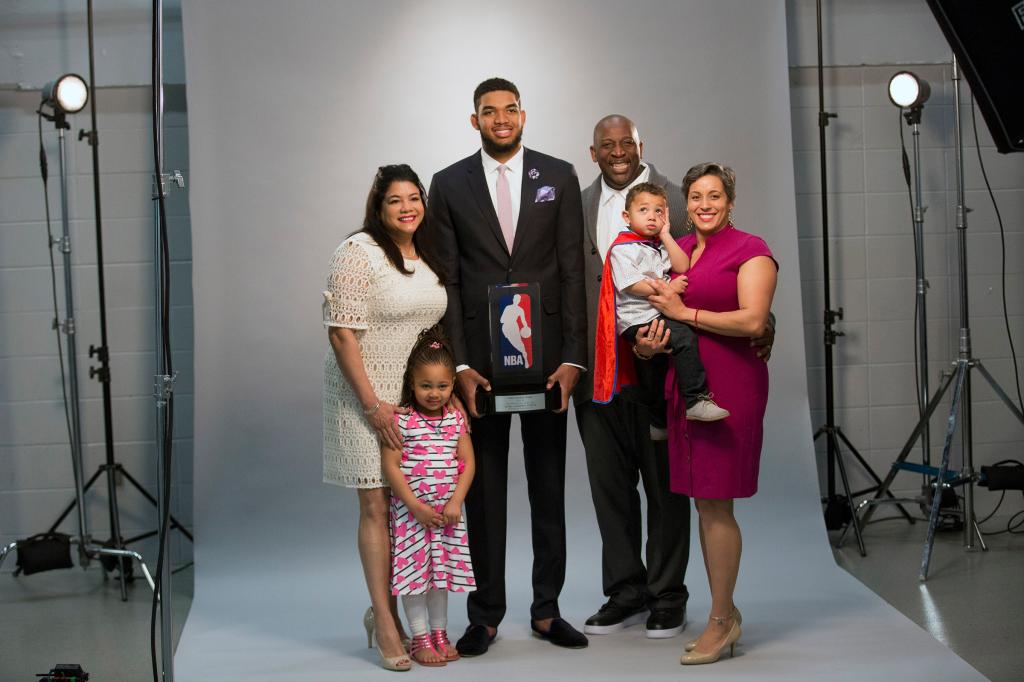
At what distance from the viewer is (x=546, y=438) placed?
3654 mm

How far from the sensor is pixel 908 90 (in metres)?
4.86

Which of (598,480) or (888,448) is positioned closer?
(598,480)

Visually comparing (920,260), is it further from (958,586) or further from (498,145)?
(498,145)

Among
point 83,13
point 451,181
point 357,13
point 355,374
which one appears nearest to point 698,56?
point 357,13

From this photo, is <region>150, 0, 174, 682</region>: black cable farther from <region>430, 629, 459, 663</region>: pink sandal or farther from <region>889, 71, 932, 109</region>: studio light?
<region>889, 71, 932, 109</region>: studio light

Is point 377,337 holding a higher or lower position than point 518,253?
lower

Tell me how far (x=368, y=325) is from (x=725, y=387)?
105 centimetres

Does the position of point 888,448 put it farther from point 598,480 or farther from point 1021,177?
point 598,480

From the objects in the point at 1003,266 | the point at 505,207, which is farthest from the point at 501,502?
the point at 1003,266

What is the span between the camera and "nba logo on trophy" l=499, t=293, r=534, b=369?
3492 mm

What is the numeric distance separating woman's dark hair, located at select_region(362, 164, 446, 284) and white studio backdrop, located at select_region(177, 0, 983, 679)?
1.38 m

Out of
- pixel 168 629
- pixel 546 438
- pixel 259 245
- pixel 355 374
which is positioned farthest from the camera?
pixel 259 245

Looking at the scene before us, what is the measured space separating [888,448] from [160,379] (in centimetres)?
365

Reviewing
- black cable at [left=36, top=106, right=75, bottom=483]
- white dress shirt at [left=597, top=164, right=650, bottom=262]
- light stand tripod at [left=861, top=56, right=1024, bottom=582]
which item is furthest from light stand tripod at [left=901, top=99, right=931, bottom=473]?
black cable at [left=36, top=106, right=75, bottom=483]
